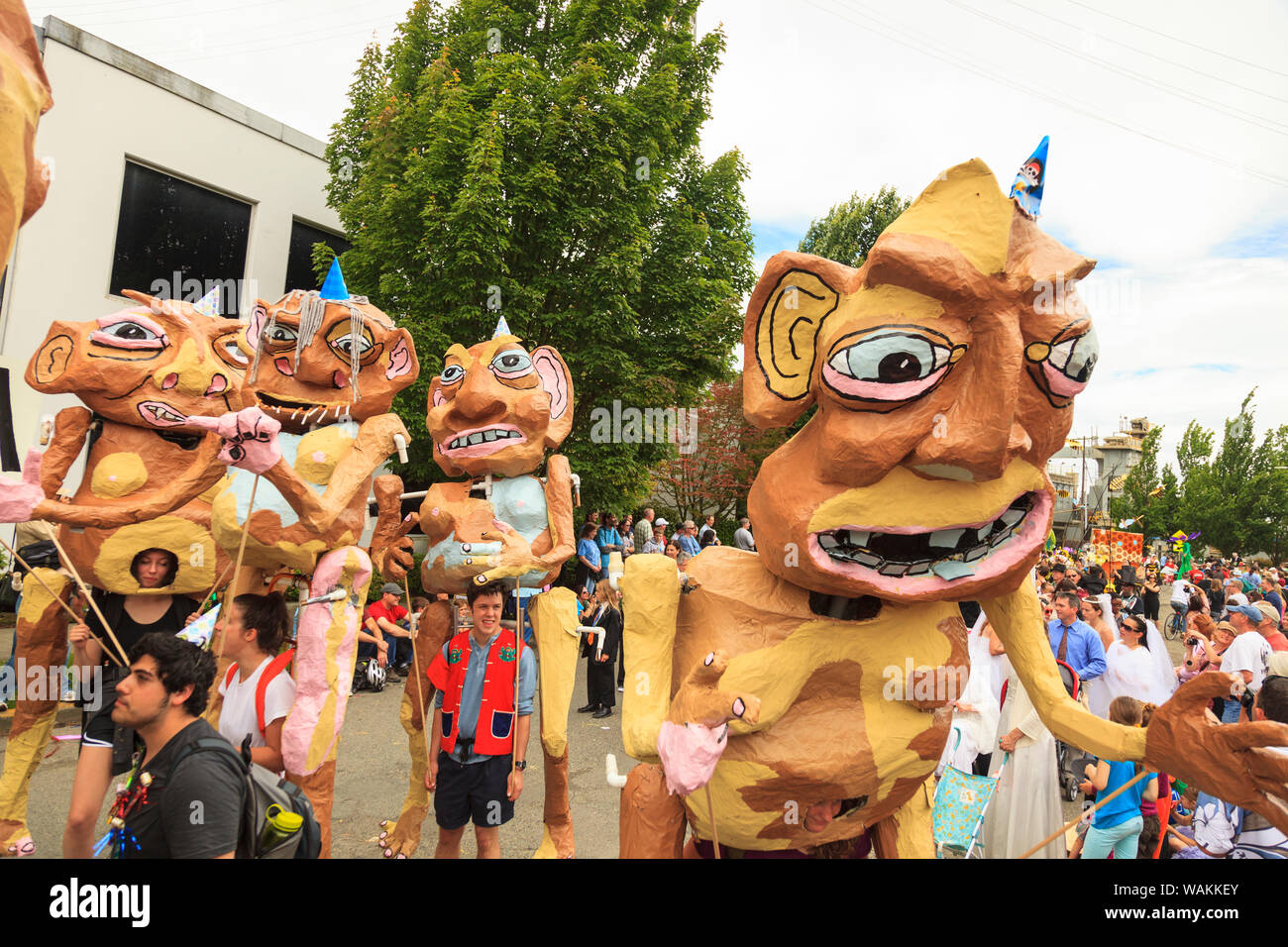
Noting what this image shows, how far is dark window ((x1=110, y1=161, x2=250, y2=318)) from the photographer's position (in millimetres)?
11312

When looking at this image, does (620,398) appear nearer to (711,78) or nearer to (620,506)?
(620,506)

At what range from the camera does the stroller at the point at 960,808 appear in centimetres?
411

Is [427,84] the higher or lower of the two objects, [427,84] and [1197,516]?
the higher

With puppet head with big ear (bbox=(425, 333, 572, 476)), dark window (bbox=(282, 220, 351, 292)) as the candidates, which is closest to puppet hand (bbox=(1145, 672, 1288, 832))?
puppet head with big ear (bbox=(425, 333, 572, 476))

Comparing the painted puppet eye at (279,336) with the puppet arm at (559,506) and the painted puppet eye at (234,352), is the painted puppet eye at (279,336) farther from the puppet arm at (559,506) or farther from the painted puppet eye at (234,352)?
the puppet arm at (559,506)

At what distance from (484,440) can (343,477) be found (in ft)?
2.81

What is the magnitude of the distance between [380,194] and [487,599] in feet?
31.0

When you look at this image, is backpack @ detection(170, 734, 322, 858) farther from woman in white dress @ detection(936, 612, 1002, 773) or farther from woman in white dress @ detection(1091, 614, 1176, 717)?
woman in white dress @ detection(1091, 614, 1176, 717)

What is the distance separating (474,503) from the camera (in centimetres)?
440

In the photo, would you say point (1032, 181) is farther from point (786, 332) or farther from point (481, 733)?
point (481, 733)

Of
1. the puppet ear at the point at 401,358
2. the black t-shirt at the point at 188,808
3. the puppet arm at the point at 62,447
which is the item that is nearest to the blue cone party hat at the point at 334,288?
the puppet ear at the point at 401,358

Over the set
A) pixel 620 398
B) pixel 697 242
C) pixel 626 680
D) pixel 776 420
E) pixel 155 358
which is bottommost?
pixel 626 680

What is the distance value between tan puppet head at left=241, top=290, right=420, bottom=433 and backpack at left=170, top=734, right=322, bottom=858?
83.6 inches
